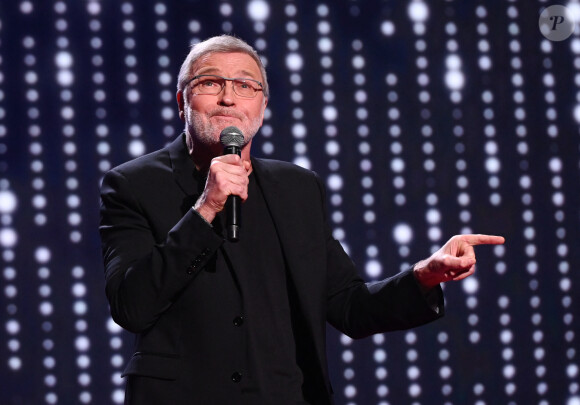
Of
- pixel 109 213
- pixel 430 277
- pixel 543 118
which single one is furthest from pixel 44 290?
pixel 543 118

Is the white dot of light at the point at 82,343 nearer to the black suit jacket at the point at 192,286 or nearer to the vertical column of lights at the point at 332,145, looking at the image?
the vertical column of lights at the point at 332,145

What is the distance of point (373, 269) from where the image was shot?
260 centimetres

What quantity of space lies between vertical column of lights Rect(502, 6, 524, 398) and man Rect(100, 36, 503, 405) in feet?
4.22

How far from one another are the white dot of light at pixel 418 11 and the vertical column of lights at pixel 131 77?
108 cm

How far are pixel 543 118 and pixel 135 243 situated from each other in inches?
79.7

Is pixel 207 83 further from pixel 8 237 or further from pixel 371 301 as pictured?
pixel 8 237

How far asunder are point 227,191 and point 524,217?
186 centimetres

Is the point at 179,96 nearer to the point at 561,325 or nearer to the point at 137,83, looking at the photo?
the point at 137,83

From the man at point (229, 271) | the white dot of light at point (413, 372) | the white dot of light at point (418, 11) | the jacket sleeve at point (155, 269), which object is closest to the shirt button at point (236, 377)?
the man at point (229, 271)

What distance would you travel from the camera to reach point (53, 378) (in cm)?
242

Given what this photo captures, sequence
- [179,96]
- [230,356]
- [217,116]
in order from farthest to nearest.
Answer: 1. [179,96]
2. [217,116]
3. [230,356]

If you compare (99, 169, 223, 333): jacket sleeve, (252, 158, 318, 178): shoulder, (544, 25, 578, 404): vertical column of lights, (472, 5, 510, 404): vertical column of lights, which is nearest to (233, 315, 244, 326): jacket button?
(99, 169, 223, 333): jacket sleeve

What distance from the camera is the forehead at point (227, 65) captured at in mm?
1571

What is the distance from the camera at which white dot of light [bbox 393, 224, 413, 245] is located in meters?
2.63
